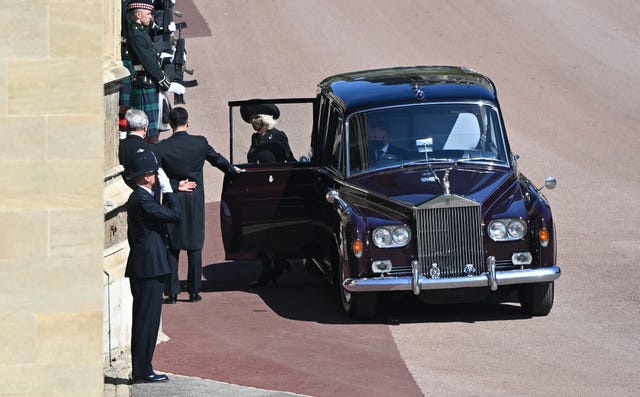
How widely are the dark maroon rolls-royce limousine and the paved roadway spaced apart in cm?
48

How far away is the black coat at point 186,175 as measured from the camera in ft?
50.2

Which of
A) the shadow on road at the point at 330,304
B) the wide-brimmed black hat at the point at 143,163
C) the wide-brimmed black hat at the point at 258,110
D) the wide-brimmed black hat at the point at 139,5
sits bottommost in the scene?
the shadow on road at the point at 330,304

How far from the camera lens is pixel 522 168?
22.4 meters

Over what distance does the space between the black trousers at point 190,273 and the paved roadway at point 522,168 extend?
15.1 inches

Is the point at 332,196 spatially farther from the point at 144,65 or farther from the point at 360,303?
the point at 144,65

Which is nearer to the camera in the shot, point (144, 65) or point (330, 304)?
point (330, 304)

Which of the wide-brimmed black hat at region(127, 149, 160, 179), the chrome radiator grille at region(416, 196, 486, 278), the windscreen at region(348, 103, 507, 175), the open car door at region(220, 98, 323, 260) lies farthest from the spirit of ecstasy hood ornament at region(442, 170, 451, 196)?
the wide-brimmed black hat at region(127, 149, 160, 179)

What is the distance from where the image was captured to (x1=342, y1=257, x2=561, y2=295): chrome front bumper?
1379 centimetres

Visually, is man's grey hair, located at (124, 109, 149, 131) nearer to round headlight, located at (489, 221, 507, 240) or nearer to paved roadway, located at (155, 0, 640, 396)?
paved roadway, located at (155, 0, 640, 396)

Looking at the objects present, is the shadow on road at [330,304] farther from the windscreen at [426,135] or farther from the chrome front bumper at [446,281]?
the windscreen at [426,135]

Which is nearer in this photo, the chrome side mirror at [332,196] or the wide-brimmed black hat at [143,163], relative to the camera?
the wide-brimmed black hat at [143,163]

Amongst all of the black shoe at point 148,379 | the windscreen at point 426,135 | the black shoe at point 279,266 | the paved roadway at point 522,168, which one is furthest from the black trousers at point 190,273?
the black shoe at point 148,379

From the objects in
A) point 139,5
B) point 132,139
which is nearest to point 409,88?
point 132,139

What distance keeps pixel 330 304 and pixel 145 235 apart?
367 cm
